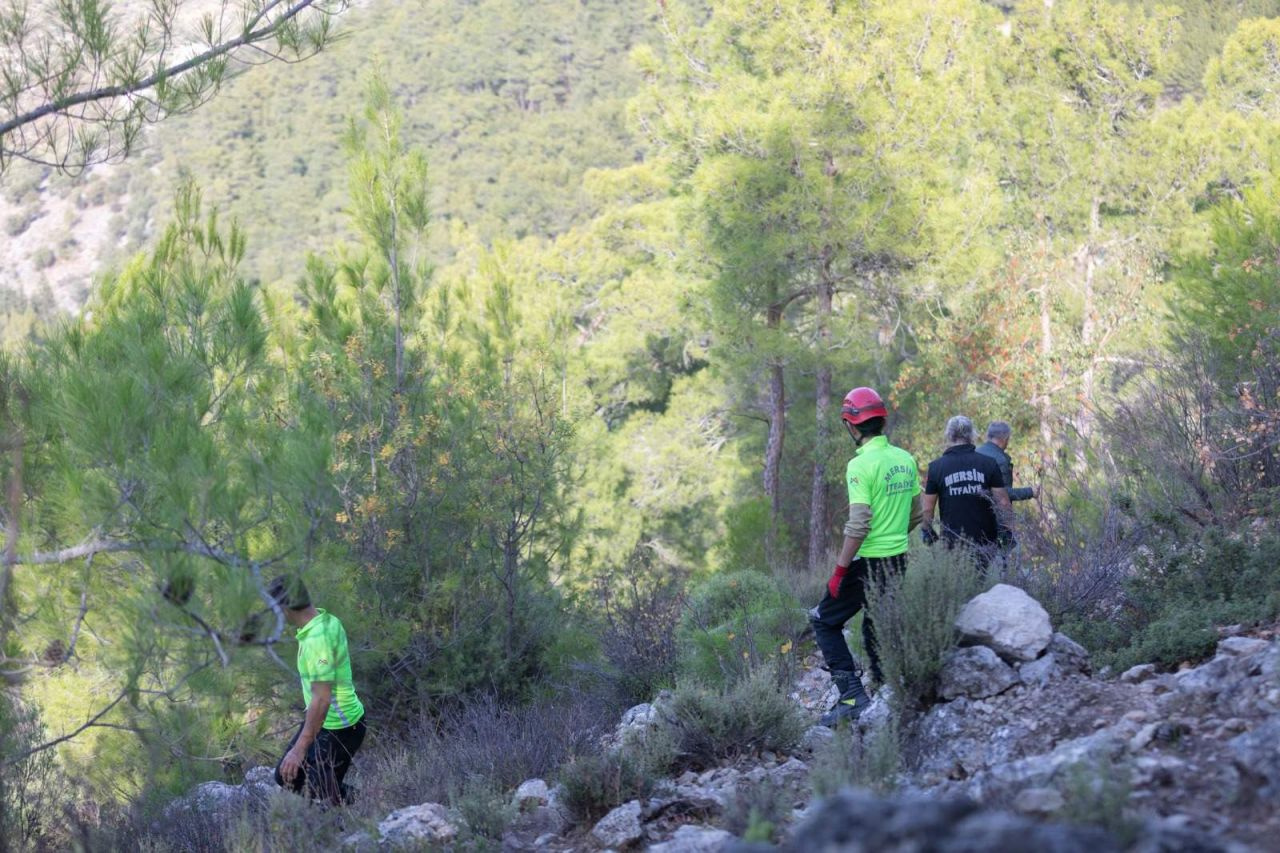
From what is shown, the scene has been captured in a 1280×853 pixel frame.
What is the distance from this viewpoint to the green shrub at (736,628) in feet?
24.6

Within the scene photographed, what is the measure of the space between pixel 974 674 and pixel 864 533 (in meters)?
0.84

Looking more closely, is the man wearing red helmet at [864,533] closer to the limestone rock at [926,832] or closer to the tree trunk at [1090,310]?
the limestone rock at [926,832]

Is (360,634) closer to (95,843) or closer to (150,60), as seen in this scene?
(95,843)

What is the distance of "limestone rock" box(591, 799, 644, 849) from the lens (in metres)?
5.00

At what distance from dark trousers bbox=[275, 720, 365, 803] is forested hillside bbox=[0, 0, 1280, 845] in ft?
1.77

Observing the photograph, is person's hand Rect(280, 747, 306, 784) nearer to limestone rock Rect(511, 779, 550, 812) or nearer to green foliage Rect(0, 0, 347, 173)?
limestone rock Rect(511, 779, 550, 812)

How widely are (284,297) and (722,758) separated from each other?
7.86 m

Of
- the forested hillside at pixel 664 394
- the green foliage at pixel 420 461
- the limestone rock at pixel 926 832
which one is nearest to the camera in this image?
the limestone rock at pixel 926 832

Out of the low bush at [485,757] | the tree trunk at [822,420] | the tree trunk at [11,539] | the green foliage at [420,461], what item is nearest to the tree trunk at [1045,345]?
the tree trunk at [822,420]

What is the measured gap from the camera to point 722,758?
19.2 feet

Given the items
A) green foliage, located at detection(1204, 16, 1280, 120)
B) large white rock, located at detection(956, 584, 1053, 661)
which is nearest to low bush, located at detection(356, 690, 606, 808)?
large white rock, located at detection(956, 584, 1053, 661)

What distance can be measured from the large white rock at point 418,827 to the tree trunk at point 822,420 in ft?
39.6

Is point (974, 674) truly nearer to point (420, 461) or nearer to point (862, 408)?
point (862, 408)

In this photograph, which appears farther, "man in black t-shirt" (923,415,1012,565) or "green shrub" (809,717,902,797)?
"man in black t-shirt" (923,415,1012,565)
